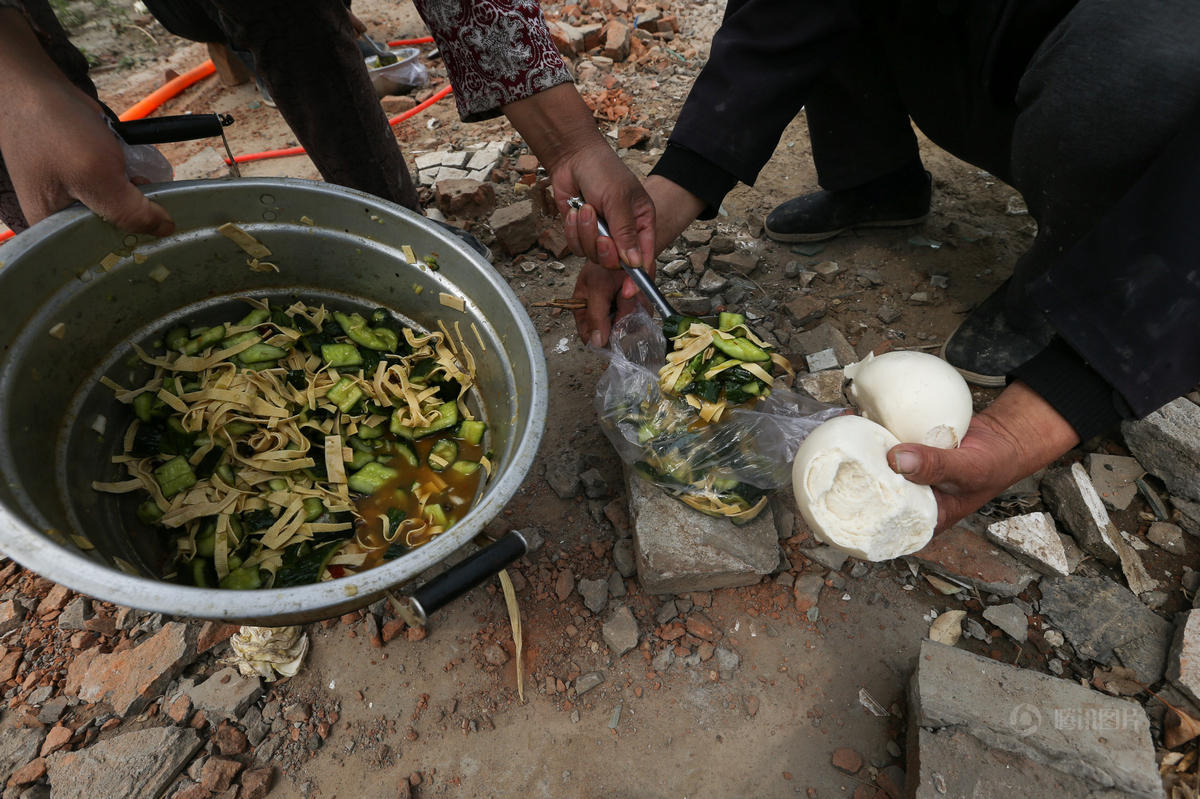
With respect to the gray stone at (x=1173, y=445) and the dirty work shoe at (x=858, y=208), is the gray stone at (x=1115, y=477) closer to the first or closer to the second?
the gray stone at (x=1173, y=445)

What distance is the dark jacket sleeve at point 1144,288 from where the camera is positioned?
118cm

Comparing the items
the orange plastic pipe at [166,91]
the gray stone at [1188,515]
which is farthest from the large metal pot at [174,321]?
the orange plastic pipe at [166,91]

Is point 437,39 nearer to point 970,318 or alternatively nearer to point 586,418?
point 586,418

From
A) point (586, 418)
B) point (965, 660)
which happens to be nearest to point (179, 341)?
point (586, 418)

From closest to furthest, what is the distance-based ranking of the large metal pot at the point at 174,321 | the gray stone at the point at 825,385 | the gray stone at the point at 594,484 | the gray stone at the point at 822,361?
1. the large metal pot at the point at 174,321
2. the gray stone at the point at 594,484
3. the gray stone at the point at 825,385
4. the gray stone at the point at 822,361

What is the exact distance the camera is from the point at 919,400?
1423 mm

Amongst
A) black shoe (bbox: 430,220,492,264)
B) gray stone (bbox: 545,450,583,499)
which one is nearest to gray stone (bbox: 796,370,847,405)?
gray stone (bbox: 545,450,583,499)

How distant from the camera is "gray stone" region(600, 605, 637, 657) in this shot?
5.91ft

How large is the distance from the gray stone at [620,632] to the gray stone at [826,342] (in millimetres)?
1258

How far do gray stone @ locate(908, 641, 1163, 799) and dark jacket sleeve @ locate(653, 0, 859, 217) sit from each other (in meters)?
1.52

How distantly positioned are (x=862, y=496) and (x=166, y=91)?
5.07m

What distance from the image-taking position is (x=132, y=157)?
5.70 feet

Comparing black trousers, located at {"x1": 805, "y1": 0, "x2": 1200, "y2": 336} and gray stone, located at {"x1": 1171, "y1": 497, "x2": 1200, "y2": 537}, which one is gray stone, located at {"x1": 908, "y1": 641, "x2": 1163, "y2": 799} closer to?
gray stone, located at {"x1": 1171, "y1": 497, "x2": 1200, "y2": 537}

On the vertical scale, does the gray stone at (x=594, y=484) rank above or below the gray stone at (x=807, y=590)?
above
